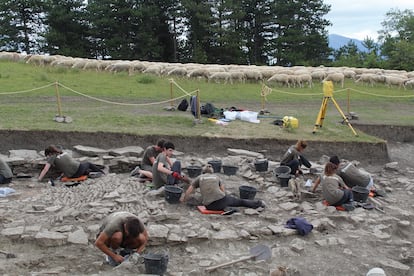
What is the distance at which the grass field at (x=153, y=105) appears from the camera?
15586mm

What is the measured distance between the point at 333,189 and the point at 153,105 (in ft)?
37.2

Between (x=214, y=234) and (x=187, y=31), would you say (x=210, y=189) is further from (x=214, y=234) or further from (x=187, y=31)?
(x=187, y=31)

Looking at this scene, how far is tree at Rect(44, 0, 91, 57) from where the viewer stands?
48062mm

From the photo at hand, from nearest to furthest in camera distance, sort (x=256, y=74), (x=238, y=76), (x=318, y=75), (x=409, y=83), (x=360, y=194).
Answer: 1. (x=360, y=194)
2. (x=238, y=76)
3. (x=256, y=74)
4. (x=409, y=83)
5. (x=318, y=75)

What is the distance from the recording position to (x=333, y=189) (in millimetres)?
9539

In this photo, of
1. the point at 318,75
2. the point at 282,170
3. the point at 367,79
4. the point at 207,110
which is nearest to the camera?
the point at 282,170

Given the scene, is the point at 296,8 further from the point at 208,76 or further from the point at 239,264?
the point at 239,264

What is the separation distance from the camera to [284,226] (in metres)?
8.66

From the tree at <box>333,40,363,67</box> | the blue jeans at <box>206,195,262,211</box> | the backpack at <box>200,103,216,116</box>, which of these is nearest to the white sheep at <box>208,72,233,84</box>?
the backpack at <box>200,103,216,116</box>

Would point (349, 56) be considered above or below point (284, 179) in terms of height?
above

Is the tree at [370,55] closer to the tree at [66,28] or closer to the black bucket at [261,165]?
the tree at [66,28]

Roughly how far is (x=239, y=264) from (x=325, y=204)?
3408 mm

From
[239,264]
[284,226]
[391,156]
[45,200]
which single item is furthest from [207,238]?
[391,156]

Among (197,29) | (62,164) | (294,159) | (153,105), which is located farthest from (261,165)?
(197,29)
